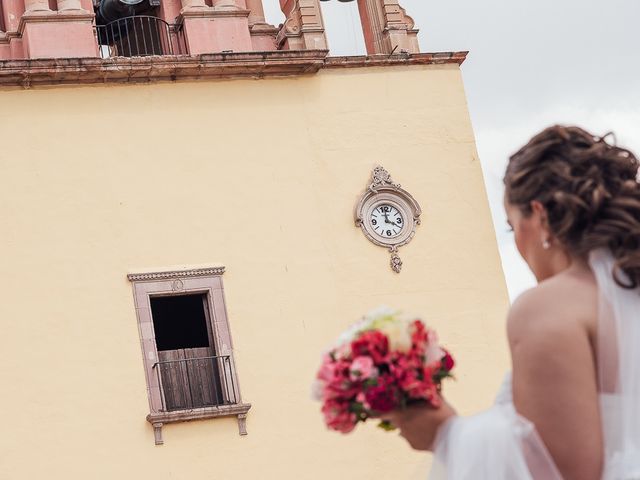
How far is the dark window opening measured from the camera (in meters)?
15.9

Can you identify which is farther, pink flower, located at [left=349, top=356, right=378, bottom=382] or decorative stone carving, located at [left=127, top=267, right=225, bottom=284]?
decorative stone carving, located at [left=127, top=267, right=225, bottom=284]

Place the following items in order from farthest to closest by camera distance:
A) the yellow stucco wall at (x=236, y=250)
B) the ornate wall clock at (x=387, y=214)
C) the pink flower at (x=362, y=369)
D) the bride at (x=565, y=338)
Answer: the ornate wall clock at (x=387, y=214)
the yellow stucco wall at (x=236, y=250)
the pink flower at (x=362, y=369)
the bride at (x=565, y=338)

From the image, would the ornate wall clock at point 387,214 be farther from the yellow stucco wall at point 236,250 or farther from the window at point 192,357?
the window at point 192,357

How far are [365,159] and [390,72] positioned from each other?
1.16 meters

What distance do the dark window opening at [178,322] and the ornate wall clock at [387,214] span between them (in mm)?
2037

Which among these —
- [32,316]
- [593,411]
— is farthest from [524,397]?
[32,316]

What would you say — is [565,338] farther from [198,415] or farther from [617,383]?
[198,415]

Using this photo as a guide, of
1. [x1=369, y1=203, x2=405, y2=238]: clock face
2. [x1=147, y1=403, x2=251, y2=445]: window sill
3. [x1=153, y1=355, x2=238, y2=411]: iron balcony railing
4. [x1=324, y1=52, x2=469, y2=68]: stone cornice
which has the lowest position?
[x1=147, y1=403, x2=251, y2=445]: window sill

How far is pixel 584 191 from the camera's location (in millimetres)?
3627

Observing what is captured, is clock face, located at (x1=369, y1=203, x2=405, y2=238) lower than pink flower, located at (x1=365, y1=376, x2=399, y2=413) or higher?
higher

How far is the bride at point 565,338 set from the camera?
3.48m

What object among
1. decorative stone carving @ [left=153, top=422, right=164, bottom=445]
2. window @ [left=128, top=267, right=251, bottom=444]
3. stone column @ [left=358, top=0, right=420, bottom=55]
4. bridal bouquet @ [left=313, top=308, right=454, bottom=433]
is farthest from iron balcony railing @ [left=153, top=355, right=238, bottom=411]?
bridal bouquet @ [left=313, top=308, right=454, bottom=433]

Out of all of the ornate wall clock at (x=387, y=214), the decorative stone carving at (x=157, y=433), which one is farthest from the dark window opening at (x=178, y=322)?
the ornate wall clock at (x=387, y=214)

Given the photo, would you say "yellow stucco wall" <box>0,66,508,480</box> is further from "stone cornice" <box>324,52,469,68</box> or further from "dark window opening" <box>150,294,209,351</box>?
"dark window opening" <box>150,294,209,351</box>
